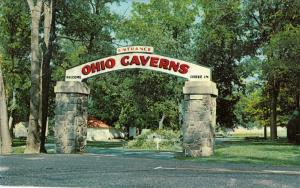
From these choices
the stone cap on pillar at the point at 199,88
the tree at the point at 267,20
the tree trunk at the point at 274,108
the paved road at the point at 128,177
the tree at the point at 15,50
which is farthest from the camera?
the tree trunk at the point at 274,108

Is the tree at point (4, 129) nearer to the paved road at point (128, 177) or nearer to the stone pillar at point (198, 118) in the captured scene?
the stone pillar at point (198, 118)

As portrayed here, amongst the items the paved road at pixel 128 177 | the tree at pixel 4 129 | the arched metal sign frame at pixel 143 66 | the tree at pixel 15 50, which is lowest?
the paved road at pixel 128 177

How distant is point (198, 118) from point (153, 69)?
3062mm

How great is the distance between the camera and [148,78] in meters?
50.4

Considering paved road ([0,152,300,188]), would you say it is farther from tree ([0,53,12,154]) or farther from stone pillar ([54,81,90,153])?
tree ([0,53,12,154])

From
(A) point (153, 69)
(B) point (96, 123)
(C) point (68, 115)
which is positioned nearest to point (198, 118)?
(A) point (153, 69)

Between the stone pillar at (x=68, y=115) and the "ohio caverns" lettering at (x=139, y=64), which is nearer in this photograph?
the "ohio caverns" lettering at (x=139, y=64)

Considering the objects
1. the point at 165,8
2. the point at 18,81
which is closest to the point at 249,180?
the point at 18,81

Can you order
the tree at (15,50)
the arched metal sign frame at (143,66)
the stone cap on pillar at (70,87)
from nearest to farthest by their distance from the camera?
1. the arched metal sign frame at (143,66)
2. the stone cap on pillar at (70,87)
3. the tree at (15,50)

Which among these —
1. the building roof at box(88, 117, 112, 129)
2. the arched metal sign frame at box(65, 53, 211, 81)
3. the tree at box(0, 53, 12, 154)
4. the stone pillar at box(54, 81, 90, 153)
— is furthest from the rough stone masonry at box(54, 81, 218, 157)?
the building roof at box(88, 117, 112, 129)

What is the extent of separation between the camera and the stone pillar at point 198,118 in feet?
64.0

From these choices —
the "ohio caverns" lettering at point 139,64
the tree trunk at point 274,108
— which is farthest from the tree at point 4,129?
the tree trunk at point 274,108

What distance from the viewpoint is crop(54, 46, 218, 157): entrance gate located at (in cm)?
1956

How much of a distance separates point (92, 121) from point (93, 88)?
25.9 meters
